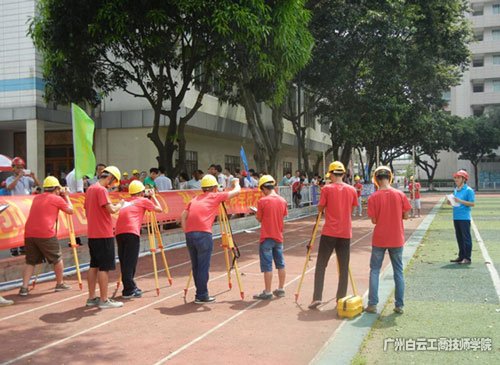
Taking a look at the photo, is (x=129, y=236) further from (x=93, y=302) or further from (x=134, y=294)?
(x=93, y=302)

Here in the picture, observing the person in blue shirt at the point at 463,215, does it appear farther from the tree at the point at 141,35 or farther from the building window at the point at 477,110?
the building window at the point at 477,110

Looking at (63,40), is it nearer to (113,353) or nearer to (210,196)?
(210,196)

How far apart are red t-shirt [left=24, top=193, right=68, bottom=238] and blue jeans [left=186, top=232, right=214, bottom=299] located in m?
2.16

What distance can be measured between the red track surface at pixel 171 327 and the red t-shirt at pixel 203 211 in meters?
1.09

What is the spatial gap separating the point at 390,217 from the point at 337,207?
68 cm

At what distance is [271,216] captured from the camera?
779cm

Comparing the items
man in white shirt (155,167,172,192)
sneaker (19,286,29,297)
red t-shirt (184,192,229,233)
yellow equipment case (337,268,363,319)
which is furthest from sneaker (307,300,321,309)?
man in white shirt (155,167,172,192)

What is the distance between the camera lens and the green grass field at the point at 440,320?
5262mm

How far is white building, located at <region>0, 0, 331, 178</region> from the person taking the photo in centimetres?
1914

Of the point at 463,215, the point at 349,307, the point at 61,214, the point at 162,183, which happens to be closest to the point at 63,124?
the point at 162,183

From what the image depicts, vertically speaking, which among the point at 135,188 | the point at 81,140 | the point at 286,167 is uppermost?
the point at 286,167

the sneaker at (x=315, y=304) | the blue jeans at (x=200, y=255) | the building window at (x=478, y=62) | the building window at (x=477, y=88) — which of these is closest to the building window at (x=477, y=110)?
the building window at (x=477, y=88)

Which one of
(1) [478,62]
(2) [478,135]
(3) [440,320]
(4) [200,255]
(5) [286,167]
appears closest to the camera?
(3) [440,320]

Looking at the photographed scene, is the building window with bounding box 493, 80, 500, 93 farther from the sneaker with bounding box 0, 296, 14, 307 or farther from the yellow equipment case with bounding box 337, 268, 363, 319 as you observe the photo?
the sneaker with bounding box 0, 296, 14, 307
